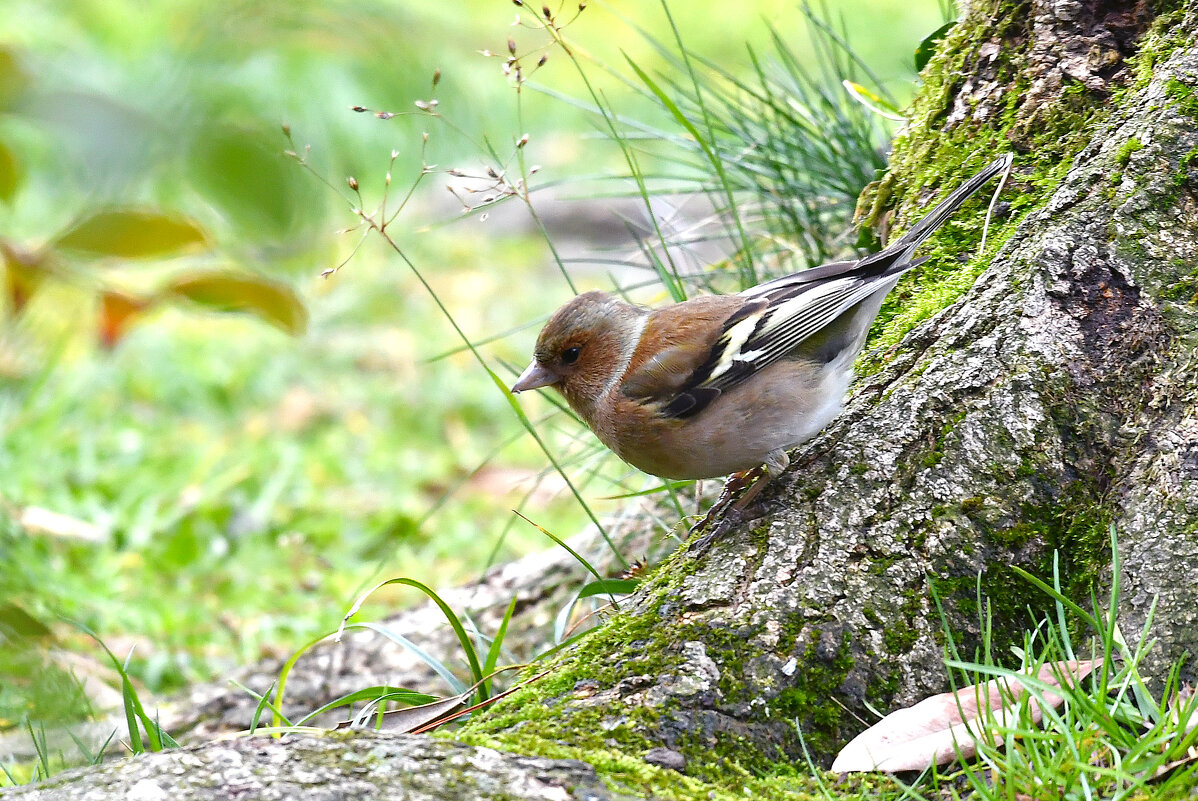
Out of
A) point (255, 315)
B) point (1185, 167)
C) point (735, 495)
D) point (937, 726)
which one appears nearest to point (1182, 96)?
point (1185, 167)

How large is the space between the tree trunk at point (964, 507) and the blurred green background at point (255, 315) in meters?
1.12

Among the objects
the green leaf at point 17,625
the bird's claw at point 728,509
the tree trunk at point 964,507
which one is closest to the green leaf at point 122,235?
the green leaf at point 17,625

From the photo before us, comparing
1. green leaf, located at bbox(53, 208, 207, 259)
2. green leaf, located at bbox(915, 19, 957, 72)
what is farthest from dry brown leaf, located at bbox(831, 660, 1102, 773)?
green leaf, located at bbox(915, 19, 957, 72)

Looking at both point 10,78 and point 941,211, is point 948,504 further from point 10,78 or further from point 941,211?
point 10,78

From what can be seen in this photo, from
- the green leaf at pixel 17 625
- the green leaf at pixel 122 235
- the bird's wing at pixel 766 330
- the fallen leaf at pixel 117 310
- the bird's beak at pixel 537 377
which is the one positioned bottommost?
the bird's wing at pixel 766 330

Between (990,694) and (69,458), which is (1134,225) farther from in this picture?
(69,458)

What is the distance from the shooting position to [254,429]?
728 centimetres

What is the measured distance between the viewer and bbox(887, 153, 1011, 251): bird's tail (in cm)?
336

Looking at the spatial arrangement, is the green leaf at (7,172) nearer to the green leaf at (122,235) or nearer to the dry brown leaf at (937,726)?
the green leaf at (122,235)

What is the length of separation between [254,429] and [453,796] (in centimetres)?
570

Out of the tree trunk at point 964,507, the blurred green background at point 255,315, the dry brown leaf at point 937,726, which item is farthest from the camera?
the tree trunk at point 964,507

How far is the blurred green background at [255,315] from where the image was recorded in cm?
111

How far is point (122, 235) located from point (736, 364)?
91.9 inches

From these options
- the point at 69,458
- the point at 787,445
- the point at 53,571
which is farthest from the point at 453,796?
the point at 69,458
